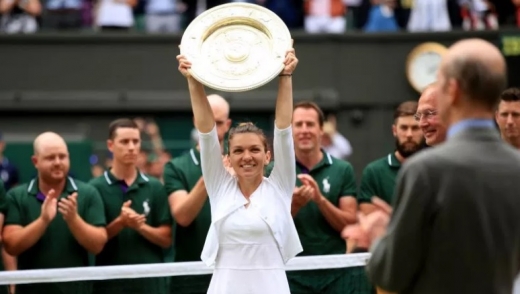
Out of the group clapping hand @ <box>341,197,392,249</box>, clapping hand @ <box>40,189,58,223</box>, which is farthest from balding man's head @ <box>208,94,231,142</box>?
clapping hand @ <box>341,197,392,249</box>

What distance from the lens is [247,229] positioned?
21.2 ft

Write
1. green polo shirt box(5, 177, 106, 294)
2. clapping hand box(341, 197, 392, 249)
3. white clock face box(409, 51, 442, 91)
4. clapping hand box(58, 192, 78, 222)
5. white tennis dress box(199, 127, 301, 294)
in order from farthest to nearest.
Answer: white clock face box(409, 51, 442, 91) < green polo shirt box(5, 177, 106, 294) < clapping hand box(58, 192, 78, 222) < white tennis dress box(199, 127, 301, 294) < clapping hand box(341, 197, 392, 249)

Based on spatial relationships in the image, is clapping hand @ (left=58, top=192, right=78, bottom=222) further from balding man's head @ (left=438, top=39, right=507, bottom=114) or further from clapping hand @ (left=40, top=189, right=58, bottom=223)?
balding man's head @ (left=438, top=39, right=507, bottom=114)

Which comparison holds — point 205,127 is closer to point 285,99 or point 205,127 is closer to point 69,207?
point 285,99

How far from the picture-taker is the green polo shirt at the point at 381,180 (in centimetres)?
859

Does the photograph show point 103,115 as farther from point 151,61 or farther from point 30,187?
point 30,187

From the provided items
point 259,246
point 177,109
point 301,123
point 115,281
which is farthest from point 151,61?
point 259,246

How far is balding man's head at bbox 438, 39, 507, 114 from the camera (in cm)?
423

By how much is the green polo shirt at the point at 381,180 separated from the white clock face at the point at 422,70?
9.78 metres

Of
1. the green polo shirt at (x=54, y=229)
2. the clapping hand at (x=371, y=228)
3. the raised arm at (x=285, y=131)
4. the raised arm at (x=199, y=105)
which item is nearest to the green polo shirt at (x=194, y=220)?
the green polo shirt at (x=54, y=229)

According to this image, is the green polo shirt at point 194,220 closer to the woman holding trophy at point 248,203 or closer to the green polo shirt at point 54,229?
the green polo shirt at point 54,229

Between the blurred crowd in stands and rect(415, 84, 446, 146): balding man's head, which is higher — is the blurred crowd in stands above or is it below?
above

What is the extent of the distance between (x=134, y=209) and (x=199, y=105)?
2417mm

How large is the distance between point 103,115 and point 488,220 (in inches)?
585
